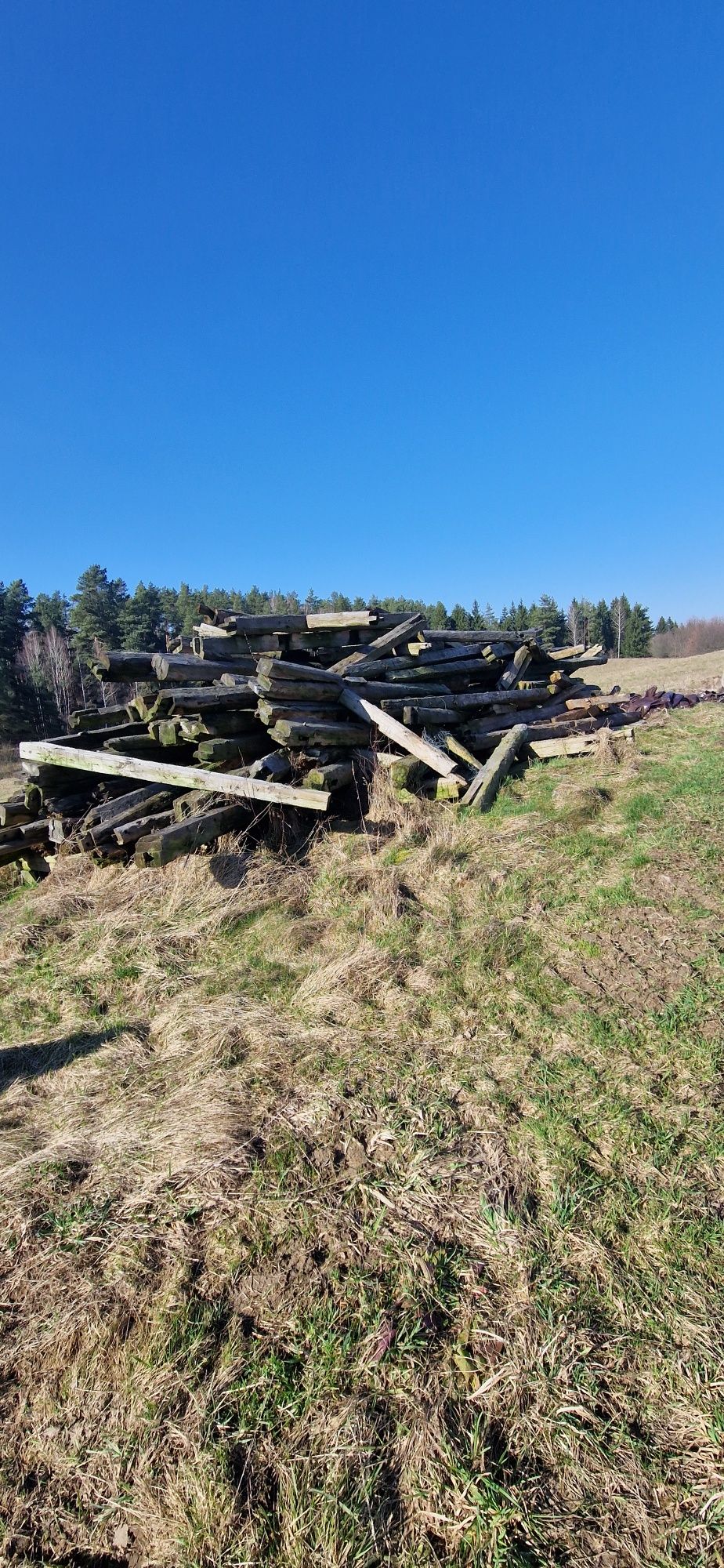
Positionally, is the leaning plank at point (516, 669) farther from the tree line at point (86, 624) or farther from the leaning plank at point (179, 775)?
the tree line at point (86, 624)

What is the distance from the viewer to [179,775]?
704 cm

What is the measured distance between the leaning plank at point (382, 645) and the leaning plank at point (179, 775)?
8.21 ft

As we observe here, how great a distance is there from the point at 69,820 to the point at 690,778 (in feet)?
24.6

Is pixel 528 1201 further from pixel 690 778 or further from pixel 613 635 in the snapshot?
pixel 613 635

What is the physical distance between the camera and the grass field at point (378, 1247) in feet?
6.68

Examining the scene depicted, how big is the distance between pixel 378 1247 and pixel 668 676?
95.2 ft

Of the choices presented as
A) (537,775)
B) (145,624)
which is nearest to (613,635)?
(145,624)

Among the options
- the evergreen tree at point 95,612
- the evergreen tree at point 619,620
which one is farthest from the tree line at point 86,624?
the evergreen tree at point 619,620

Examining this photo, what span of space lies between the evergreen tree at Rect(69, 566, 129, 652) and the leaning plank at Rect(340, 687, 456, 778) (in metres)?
42.2

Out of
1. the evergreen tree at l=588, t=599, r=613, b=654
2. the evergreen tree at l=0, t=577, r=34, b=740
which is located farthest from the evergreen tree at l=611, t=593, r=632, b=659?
the evergreen tree at l=0, t=577, r=34, b=740

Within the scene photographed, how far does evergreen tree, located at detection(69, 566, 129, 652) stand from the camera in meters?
47.8

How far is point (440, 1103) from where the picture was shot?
3506mm

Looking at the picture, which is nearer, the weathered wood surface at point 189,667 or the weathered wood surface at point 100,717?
the weathered wood surface at point 189,667

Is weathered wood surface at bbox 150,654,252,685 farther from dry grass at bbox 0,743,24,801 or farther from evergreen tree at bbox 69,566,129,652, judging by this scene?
evergreen tree at bbox 69,566,129,652
